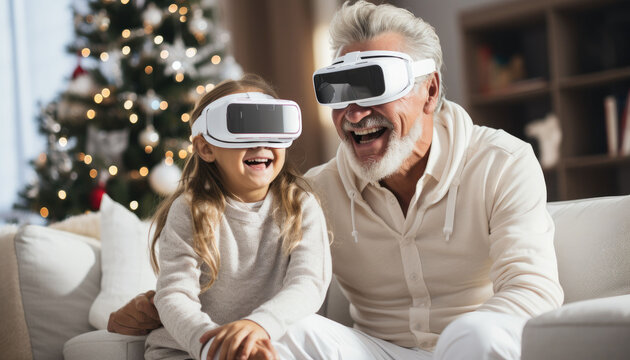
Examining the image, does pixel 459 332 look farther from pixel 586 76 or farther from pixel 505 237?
pixel 586 76

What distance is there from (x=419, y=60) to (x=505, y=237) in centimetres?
53

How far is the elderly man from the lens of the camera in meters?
1.60

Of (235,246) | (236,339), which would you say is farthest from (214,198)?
(236,339)

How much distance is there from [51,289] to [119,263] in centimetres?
19

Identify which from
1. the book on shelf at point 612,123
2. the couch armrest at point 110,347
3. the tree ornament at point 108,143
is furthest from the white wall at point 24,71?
the book on shelf at point 612,123

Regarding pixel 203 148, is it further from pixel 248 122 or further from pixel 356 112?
pixel 356 112

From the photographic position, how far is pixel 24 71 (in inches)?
175

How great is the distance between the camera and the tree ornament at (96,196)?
3.34m

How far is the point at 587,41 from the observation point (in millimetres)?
4094

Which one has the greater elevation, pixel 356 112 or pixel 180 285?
pixel 356 112

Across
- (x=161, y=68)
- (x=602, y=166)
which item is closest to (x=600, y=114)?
(x=602, y=166)

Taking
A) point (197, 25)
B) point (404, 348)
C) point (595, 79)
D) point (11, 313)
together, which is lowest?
point (404, 348)

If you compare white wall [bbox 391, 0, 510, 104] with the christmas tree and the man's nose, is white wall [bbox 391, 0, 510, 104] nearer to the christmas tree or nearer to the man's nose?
the christmas tree

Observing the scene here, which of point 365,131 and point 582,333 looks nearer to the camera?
point 582,333
